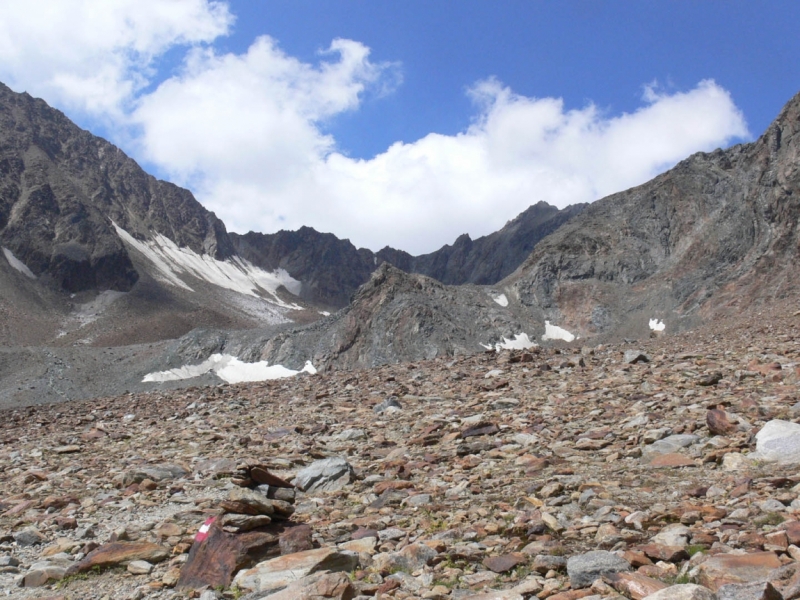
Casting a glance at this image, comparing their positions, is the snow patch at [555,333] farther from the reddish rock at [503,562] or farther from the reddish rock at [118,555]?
the reddish rock at [503,562]

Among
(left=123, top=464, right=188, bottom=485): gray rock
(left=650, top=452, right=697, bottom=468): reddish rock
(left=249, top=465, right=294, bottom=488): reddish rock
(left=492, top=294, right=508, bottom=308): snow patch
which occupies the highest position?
(left=492, top=294, right=508, bottom=308): snow patch

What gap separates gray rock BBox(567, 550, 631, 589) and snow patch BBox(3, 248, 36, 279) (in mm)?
A: 154794

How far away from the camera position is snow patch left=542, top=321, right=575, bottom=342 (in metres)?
66.8

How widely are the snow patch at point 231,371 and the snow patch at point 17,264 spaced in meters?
98.7

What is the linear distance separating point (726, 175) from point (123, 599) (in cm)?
8191

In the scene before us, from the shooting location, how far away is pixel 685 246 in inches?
2800

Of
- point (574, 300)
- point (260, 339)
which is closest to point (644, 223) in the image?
point (574, 300)

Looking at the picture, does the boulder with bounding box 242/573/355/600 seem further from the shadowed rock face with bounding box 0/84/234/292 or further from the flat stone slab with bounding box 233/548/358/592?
the shadowed rock face with bounding box 0/84/234/292

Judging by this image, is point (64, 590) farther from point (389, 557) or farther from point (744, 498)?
point (744, 498)

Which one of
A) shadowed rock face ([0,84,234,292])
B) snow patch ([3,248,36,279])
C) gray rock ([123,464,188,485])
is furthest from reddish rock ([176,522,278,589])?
shadowed rock face ([0,84,234,292])

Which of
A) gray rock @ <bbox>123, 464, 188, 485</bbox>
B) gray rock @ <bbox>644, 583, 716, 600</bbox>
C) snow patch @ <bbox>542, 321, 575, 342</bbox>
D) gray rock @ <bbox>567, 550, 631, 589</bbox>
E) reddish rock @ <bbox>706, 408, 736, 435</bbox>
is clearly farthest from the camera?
snow patch @ <bbox>542, 321, 575, 342</bbox>

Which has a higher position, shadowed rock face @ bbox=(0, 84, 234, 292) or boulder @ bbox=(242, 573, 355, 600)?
shadowed rock face @ bbox=(0, 84, 234, 292)

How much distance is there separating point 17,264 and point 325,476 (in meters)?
153

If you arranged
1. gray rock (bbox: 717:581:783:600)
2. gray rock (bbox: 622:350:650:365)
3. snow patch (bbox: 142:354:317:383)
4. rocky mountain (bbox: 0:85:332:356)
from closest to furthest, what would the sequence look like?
gray rock (bbox: 717:581:783:600)
gray rock (bbox: 622:350:650:365)
snow patch (bbox: 142:354:317:383)
rocky mountain (bbox: 0:85:332:356)
